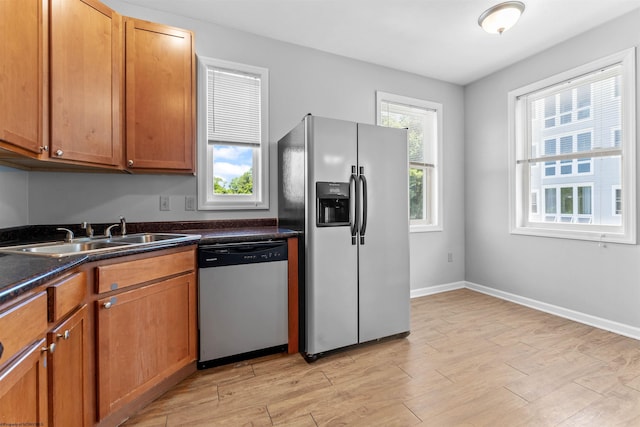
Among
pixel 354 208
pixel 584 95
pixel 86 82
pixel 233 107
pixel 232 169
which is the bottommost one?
pixel 354 208

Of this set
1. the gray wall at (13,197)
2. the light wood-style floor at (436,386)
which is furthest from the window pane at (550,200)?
the gray wall at (13,197)

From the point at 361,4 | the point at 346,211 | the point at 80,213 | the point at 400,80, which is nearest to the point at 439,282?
the point at 346,211

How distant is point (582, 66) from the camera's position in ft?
9.31

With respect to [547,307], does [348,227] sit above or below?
above

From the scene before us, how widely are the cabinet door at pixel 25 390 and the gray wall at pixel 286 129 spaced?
155 cm

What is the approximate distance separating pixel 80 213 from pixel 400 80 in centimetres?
357

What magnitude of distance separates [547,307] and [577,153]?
5.40 ft

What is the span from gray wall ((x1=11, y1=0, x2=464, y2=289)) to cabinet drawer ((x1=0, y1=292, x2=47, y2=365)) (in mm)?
1492

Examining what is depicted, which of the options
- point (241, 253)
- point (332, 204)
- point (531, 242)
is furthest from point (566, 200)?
point (241, 253)

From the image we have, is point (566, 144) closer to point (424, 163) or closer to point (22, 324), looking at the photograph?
point (424, 163)

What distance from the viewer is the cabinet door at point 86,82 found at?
1669 millimetres

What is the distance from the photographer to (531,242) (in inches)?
131

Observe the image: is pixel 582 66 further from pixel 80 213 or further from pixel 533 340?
pixel 80 213

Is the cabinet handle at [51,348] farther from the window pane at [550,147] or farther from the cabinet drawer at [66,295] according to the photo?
the window pane at [550,147]
